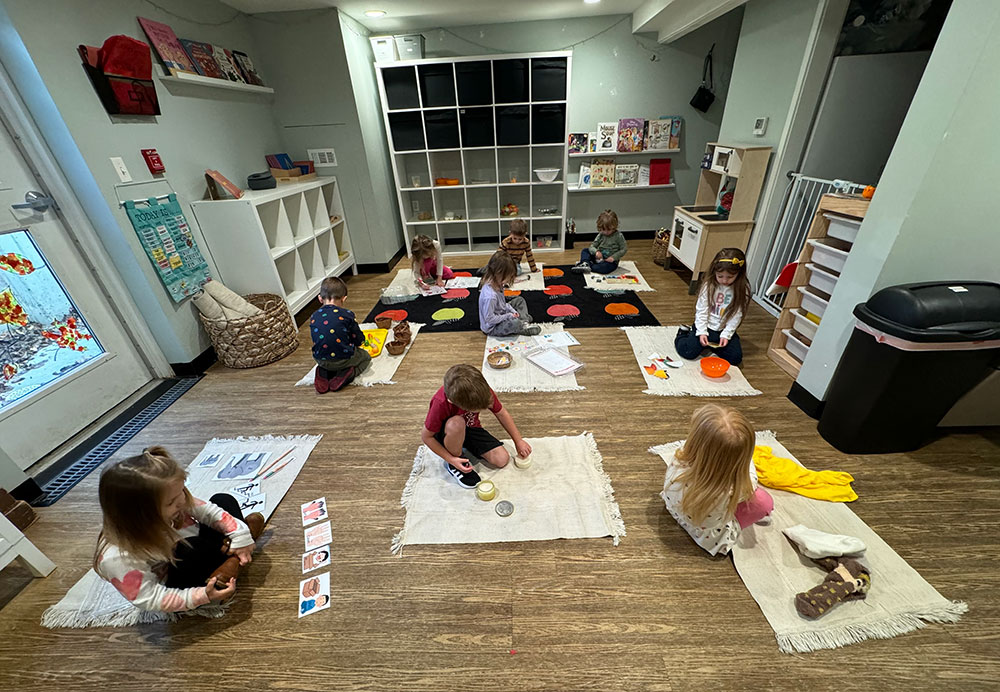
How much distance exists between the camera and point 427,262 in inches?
154

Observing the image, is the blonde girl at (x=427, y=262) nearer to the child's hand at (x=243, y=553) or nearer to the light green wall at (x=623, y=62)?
the light green wall at (x=623, y=62)

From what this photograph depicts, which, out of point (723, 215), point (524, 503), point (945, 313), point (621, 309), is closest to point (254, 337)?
point (524, 503)

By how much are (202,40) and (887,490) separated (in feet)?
17.1

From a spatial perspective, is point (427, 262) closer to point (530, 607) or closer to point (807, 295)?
point (807, 295)

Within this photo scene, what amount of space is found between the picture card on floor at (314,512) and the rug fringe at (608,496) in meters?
1.22

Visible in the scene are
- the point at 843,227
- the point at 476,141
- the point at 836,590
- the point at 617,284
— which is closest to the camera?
the point at 836,590

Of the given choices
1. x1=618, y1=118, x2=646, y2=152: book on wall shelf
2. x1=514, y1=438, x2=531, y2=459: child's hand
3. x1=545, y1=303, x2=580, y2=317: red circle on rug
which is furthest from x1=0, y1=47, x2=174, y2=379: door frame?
x1=618, y1=118, x2=646, y2=152: book on wall shelf

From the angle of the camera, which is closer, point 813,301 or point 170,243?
point 813,301

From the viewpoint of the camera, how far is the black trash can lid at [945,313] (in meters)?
1.53

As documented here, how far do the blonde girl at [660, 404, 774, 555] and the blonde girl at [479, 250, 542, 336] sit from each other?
1719 millimetres

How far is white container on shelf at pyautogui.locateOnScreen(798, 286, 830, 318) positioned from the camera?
7.34 feet

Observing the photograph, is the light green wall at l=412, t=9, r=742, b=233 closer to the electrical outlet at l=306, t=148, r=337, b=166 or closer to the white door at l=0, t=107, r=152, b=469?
the electrical outlet at l=306, t=148, r=337, b=166

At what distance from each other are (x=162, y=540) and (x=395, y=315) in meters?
2.53

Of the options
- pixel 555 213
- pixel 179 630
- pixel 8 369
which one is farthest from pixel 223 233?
pixel 555 213
